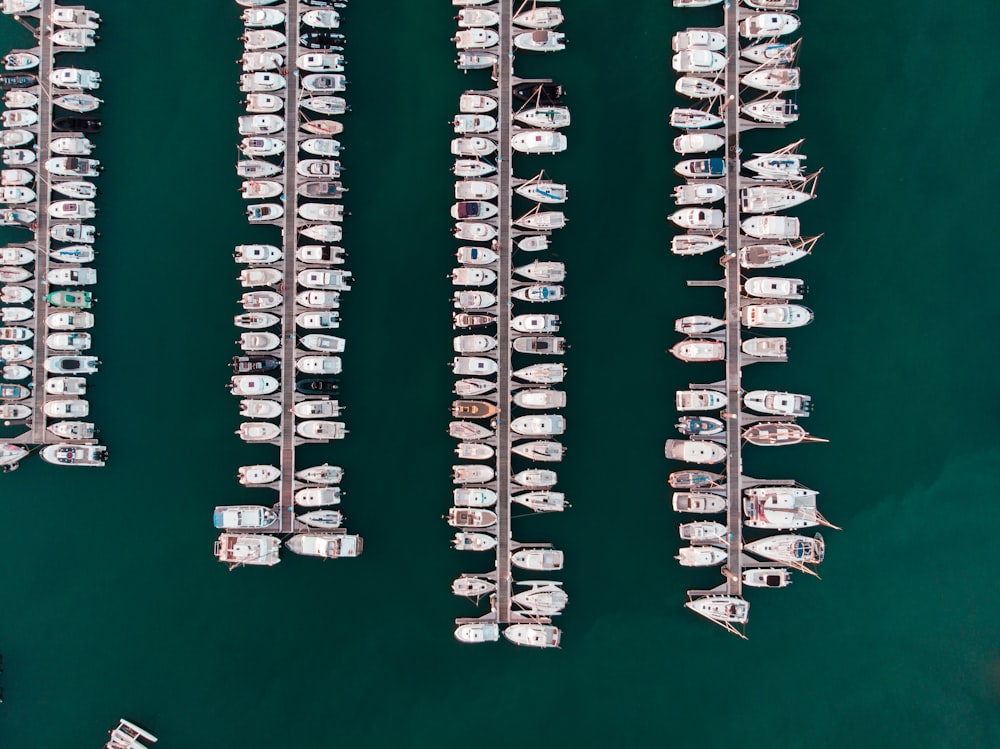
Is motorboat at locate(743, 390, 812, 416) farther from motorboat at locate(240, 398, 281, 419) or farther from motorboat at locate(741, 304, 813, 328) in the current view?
motorboat at locate(240, 398, 281, 419)

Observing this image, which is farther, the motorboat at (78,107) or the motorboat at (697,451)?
the motorboat at (78,107)

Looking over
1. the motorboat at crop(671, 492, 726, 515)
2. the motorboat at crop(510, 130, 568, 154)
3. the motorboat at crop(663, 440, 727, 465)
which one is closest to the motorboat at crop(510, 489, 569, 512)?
the motorboat at crop(671, 492, 726, 515)

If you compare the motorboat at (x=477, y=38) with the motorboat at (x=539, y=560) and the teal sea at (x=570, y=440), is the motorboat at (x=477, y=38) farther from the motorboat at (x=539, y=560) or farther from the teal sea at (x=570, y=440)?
the motorboat at (x=539, y=560)

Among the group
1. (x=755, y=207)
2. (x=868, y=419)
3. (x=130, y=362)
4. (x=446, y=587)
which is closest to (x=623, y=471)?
(x=446, y=587)

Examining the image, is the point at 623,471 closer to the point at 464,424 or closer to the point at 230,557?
the point at 464,424

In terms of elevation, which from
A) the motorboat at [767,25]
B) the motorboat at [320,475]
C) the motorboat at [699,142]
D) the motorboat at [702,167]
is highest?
the motorboat at [767,25]

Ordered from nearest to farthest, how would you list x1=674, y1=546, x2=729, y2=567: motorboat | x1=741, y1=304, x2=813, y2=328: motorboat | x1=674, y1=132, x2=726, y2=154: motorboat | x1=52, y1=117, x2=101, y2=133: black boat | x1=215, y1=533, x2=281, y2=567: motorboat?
1. x1=741, y1=304, x2=813, y2=328: motorboat
2. x1=674, y1=546, x2=729, y2=567: motorboat
3. x1=215, y1=533, x2=281, y2=567: motorboat
4. x1=674, y1=132, x2=726, y2=154: motorboat
5. x1=52, y1=117, x2=101, y2=133: black boat

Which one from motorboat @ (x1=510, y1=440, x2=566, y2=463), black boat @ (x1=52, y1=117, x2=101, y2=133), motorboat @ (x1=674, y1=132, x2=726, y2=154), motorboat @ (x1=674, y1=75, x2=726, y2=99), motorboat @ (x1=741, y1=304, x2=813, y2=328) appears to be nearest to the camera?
motorboat @ (x1=741, y1=304, x2=813, y2=328)

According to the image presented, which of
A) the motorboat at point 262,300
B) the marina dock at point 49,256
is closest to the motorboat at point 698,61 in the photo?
the motorboat at point 262,300
